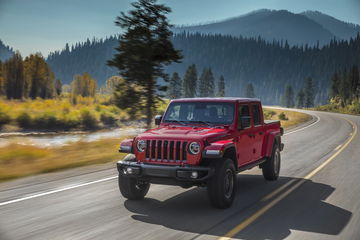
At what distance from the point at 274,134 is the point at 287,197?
7.12ft

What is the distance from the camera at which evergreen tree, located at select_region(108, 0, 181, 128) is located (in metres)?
15.3

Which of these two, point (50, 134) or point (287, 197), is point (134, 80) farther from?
point (50, 134)

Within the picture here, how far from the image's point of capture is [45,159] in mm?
12633

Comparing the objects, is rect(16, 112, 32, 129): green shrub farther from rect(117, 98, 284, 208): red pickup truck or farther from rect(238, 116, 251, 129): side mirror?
rect(238, 116, 251, 129): side mirror

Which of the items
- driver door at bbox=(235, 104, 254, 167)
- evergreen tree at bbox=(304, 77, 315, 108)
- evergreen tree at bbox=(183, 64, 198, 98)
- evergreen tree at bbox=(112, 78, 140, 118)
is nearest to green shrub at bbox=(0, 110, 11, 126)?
evergreen tree at bbox=(112, 78, 140, 118)

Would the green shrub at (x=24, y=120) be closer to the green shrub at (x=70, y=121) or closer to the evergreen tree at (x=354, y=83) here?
the green shrub at (x=70, y=121)

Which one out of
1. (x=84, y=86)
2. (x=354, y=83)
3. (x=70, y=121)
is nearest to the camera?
(x=70, y=121)

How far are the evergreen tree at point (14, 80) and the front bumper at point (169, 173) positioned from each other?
91293mm

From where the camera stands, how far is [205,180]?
20.6ft

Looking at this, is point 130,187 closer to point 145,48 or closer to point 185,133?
point 185,133

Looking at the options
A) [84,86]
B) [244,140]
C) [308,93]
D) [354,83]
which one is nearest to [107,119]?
[244,140]

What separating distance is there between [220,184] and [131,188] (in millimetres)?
1689

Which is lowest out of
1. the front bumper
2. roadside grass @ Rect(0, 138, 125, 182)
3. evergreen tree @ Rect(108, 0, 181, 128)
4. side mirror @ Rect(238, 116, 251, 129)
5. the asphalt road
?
roadside grass @ Rect(0, 138, 125, 182)

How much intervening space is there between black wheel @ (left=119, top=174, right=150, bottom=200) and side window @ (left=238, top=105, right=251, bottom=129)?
2223mm
